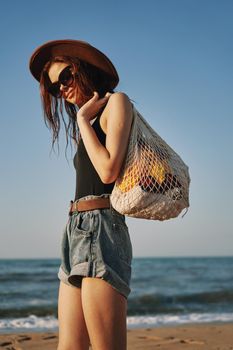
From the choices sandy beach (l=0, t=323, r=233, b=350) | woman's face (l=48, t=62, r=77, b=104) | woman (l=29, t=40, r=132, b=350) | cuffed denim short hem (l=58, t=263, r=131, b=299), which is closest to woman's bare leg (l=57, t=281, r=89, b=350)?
woman (l=29, t=40, r=132, b=350)

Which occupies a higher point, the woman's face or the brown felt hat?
the brown felt hat

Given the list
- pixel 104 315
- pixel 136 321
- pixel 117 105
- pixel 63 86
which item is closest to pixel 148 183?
pixel 117 105

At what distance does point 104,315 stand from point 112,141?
0.72 metres

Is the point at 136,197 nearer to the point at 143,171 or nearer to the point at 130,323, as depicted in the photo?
the point at 143,171

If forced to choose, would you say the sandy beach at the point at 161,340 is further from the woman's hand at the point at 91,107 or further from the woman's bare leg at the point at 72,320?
the woman's hand at the point at 91,107

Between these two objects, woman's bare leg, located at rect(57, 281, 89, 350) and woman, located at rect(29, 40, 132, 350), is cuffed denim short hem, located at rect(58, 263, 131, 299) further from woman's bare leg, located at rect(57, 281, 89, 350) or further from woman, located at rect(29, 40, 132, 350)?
woman's bare leg, located at rect(57, 281, 89, 350)

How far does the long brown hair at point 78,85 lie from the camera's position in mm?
2441

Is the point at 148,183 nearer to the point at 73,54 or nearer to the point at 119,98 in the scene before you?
the point at 119,98

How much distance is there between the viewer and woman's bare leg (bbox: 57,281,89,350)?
2314 millimetres

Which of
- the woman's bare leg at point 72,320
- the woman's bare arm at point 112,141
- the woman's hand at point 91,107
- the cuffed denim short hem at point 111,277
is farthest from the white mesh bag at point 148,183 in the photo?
the woman's bare leg at point 72,320

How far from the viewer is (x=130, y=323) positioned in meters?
8.71

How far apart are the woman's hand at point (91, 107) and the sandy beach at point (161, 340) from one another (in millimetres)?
4260

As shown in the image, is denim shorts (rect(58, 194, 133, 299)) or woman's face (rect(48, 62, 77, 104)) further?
woman's face (rect(48, 62, 77, 104))

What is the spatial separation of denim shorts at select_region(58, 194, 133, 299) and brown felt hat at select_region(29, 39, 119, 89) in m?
0.65
